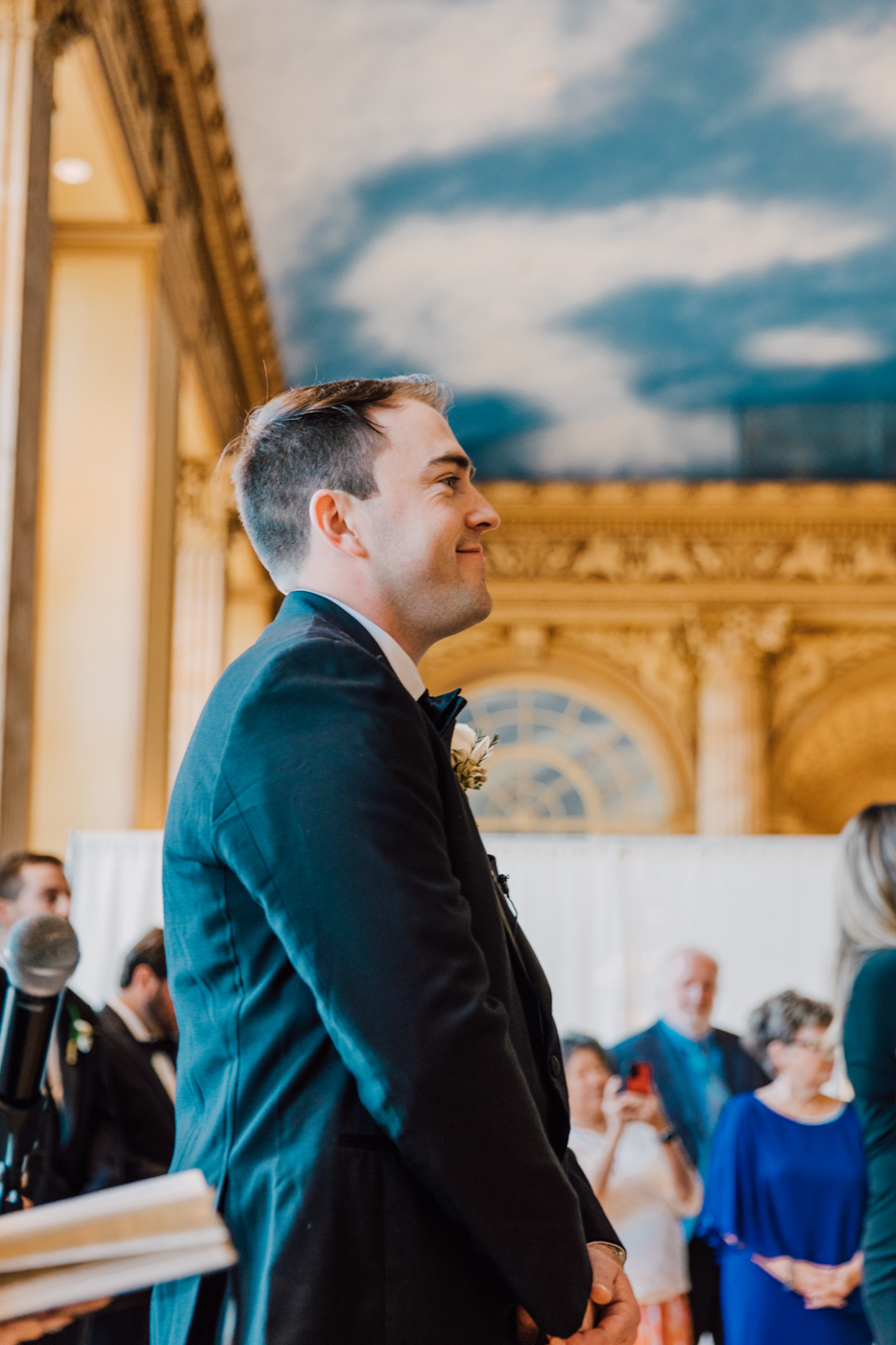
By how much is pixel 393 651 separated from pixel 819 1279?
2.92 meters

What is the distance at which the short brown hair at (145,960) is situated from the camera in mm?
4621

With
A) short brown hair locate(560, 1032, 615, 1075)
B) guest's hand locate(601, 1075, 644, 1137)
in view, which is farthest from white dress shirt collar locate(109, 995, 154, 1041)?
guest's hand locate(601, 1075, 644, 1137)

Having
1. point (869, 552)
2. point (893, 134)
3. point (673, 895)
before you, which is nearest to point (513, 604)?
point (869, 552)

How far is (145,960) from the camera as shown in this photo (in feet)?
15.2

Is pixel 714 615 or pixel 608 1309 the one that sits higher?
pixel 714 615

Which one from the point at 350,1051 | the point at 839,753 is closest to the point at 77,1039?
the point at 350,1051

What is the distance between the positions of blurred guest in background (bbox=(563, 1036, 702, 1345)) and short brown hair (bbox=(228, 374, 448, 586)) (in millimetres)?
2901

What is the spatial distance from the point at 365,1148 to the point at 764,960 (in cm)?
525

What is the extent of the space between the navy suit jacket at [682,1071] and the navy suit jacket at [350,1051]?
13.2 ft

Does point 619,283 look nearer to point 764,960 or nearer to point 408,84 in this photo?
point 408,84

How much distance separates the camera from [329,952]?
1.38 m

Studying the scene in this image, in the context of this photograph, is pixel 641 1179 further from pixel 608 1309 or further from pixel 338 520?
pixel 338 520

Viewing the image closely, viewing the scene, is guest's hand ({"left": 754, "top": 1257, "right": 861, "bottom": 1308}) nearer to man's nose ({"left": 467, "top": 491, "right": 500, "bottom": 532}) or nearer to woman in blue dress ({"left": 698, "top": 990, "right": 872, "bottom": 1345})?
woman in blue dress ({"left": 698, "top": 990, "right": 872, "bottom": 1345})

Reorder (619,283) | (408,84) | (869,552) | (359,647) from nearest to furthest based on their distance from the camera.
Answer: (359,647) < (408,84) < (619,283) < (869,552)
